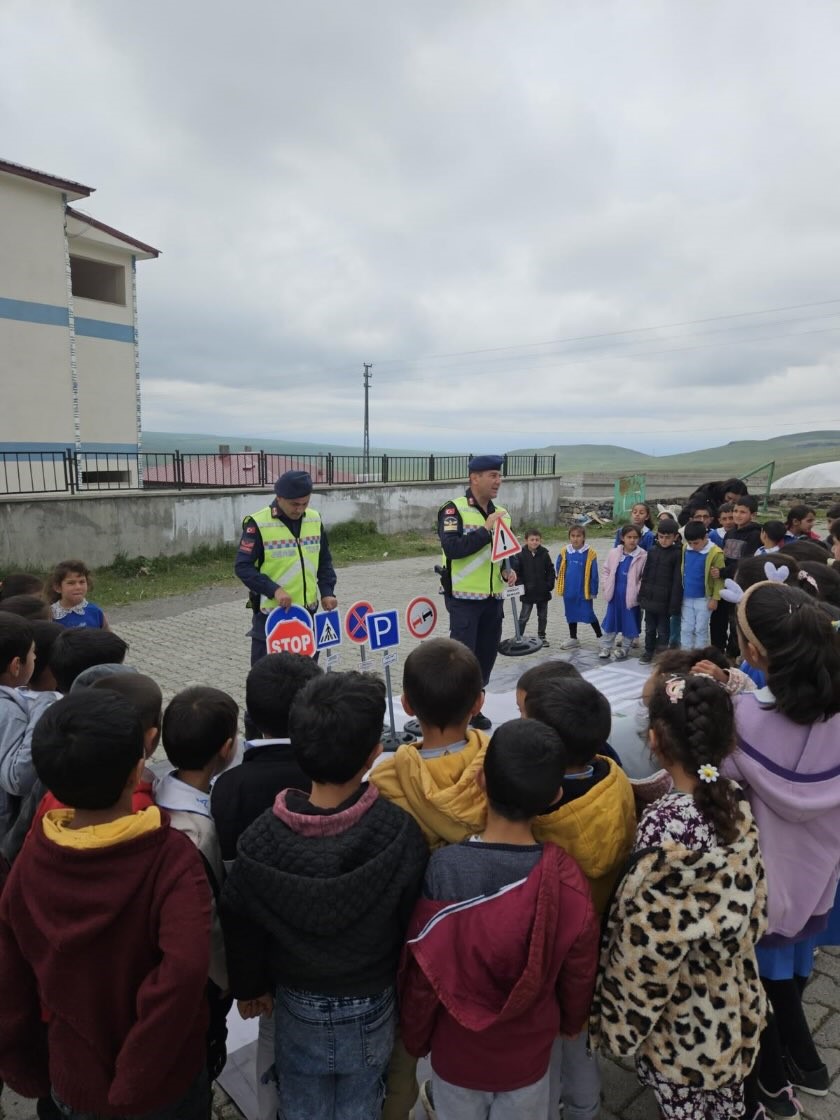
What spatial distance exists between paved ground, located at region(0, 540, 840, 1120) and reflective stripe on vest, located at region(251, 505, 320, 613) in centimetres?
200

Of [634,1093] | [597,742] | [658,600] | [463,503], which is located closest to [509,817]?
[597,742]

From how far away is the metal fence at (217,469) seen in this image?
14234mm

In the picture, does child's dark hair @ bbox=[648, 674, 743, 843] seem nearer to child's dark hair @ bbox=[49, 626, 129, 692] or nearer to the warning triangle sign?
child's dark hair @ bbox=[49, 626, 129, 692]

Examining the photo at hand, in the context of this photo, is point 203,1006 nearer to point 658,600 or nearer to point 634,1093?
point 634,1093

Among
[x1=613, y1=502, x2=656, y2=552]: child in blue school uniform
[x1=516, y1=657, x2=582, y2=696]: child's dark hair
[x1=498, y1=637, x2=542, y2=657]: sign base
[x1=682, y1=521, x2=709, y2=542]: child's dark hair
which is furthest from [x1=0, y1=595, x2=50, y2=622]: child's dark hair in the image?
[x1=613, y1=502, x2=656, y2=552]: child in blue school uniform

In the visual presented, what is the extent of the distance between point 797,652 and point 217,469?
1630cm

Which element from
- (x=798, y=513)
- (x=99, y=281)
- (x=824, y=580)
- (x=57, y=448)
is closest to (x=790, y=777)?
(x=824, y=580)

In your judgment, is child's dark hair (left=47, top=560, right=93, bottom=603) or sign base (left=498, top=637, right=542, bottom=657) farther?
sign base (left=498, top=637, right=542, bottom=657)

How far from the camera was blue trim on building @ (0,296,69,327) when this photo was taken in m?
13.5

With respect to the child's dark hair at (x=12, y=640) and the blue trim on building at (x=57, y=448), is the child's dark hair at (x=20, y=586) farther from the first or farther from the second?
the blue trim on building at (x=57, y=448)

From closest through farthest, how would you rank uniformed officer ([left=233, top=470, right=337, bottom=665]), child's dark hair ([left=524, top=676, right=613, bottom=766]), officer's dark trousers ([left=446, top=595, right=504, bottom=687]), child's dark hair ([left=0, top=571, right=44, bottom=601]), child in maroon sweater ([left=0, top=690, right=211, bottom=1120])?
child in maroon sweater ([left=0, top=690, right=211, bottom=1120])
child's dark hair ([left=524, top=676, right=613, bottom=766])
child's dark hair ([left=0, top=571, right=44, bottom=601])
uniformed officer ([left=233, top=470, right=337, bottom=665])
officer's dark trousers ([left=446, top=595, right=504, bottom=687])

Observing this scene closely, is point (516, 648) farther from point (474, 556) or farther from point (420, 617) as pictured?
point (420, 617)

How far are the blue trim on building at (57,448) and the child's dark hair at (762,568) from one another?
1152cm

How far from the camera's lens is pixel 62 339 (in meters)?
14.3
